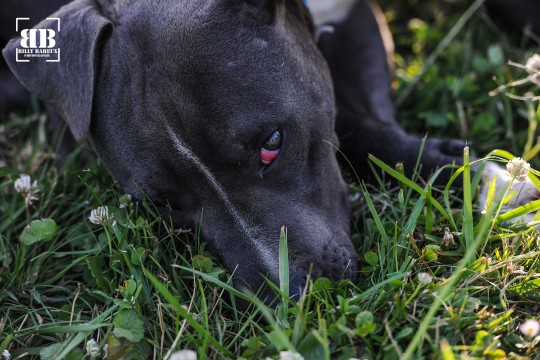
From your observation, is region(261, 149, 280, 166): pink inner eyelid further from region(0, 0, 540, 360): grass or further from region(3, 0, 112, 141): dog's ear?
region(3, 0, 112, 141): dog's ear

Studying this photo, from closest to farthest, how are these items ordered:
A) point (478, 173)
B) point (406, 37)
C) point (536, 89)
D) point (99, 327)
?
point (99, 327), point (478, 173), point (536, 89), point (406, 37)

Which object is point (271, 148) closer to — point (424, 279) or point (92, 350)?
point (424, 279)

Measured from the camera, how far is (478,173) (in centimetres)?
279

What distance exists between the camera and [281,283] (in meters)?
2.48

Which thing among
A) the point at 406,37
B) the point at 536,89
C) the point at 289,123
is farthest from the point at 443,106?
the point at 289,123

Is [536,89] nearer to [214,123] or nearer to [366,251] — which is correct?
[366,251]

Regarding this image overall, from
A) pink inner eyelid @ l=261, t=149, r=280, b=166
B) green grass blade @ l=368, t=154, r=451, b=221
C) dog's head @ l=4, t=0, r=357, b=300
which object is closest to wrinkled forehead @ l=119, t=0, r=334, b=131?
dog's head @ l=4, t=0, r=357, b=300

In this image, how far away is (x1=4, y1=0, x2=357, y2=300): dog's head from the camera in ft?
8.84

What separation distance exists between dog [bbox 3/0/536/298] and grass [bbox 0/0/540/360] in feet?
0.50

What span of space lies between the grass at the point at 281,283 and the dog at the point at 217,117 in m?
0.15

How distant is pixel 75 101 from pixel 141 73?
0.39 m

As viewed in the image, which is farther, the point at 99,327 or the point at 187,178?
the point at 187,178

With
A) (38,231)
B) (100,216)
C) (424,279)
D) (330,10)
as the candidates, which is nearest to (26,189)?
(38,231)

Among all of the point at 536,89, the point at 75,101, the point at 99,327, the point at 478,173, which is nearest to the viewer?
the point at 99,327
